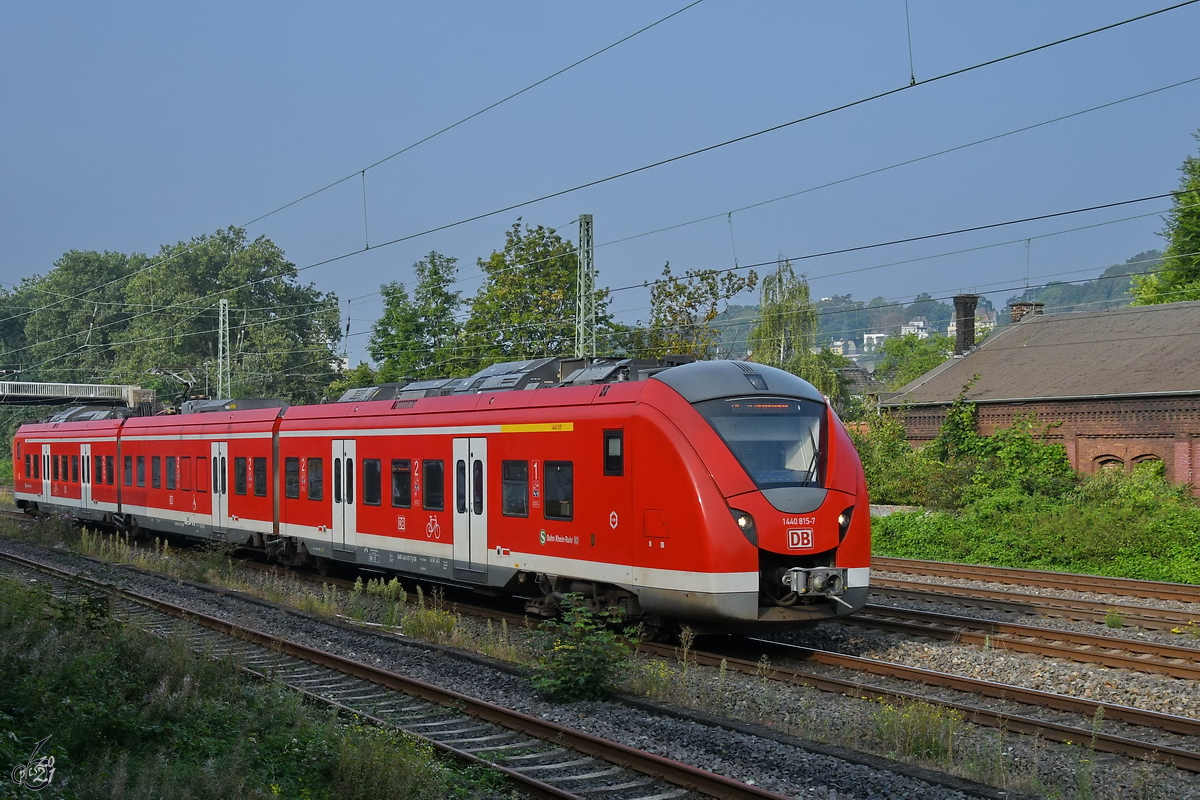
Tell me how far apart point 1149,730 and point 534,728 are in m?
4.94

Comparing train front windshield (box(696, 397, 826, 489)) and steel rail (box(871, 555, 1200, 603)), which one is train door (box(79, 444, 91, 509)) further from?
train front windshield (box(696, 397, 826, 489))

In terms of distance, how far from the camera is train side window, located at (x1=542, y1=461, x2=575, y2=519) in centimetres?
1291

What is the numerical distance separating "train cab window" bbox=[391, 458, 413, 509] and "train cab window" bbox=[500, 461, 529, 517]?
2.66 meters

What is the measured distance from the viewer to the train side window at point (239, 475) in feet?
71.3

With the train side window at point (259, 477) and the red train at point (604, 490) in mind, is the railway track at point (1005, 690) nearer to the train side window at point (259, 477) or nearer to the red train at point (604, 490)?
the red train at point (604, 490)

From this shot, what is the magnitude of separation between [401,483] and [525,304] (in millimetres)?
21749

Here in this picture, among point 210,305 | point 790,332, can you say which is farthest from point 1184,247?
point 210,305

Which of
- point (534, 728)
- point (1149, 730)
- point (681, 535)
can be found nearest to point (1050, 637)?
point (1149, 730)

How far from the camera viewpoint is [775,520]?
11180 mm

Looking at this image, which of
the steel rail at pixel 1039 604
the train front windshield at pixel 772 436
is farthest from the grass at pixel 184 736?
the steel rail at pixel 1039 604

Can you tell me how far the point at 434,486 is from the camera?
624 inches

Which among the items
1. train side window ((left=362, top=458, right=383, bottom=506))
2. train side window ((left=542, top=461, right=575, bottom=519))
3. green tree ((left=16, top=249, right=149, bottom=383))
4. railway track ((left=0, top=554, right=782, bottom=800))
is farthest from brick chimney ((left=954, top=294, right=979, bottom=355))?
green tree ((left=16, top=249, right=149, bottom=383))

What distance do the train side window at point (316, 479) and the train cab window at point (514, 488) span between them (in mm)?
5784

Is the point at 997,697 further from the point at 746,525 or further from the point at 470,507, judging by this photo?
the point at 470,507
